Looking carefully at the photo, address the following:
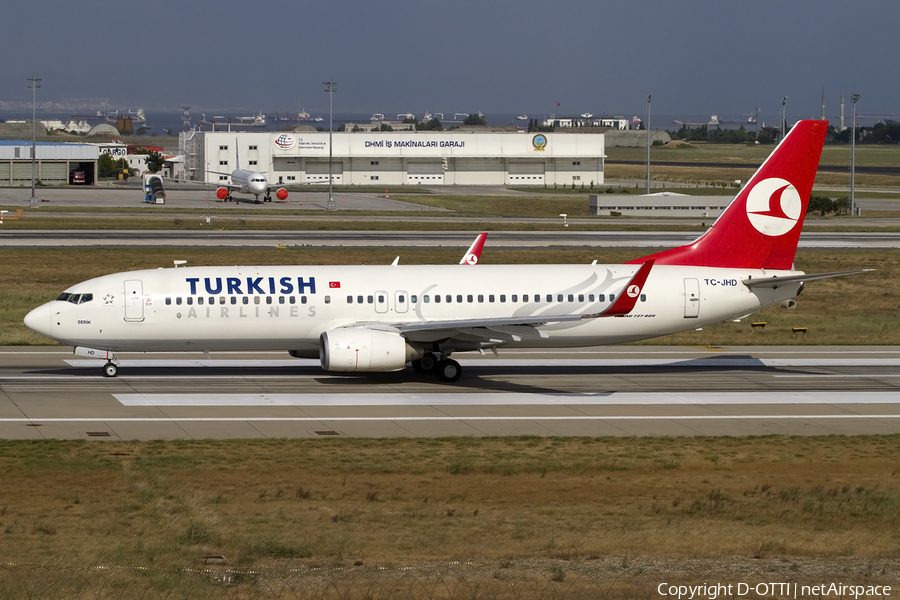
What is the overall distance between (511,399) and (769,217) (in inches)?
515

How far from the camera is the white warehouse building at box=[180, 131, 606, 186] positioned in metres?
166

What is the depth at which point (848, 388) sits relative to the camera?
3781cm

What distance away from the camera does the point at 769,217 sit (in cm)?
4038

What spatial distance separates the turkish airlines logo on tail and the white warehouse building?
129 m

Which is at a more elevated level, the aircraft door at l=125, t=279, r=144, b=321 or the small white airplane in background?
the small white airplane in background

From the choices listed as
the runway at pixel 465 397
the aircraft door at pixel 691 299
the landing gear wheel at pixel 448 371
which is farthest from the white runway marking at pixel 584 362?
the aircraft door at pixel 691 299

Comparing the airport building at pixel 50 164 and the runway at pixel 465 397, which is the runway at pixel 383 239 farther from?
the airport building at pixel 50 164

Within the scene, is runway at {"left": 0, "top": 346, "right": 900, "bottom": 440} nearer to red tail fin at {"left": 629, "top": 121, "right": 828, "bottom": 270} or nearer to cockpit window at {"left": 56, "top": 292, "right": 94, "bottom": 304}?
cockpit window at {"left": 56, "top": 292, "right": 94, "bottom": 304}

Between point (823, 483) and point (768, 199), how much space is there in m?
17.8

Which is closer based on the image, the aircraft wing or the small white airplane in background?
the aircraft wing

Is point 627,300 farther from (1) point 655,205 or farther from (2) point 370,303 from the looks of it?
(1) point 655,205

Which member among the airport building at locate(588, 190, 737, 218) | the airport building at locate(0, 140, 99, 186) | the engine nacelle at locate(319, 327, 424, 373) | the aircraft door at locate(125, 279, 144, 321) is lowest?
the engine nacelle at locate(319, 327, 424, 373)

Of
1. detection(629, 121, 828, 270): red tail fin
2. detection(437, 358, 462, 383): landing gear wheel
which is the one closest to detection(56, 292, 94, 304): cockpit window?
detection(437, 358, 462, 383): landing gear wheel

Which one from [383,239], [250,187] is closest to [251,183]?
[250,187]
